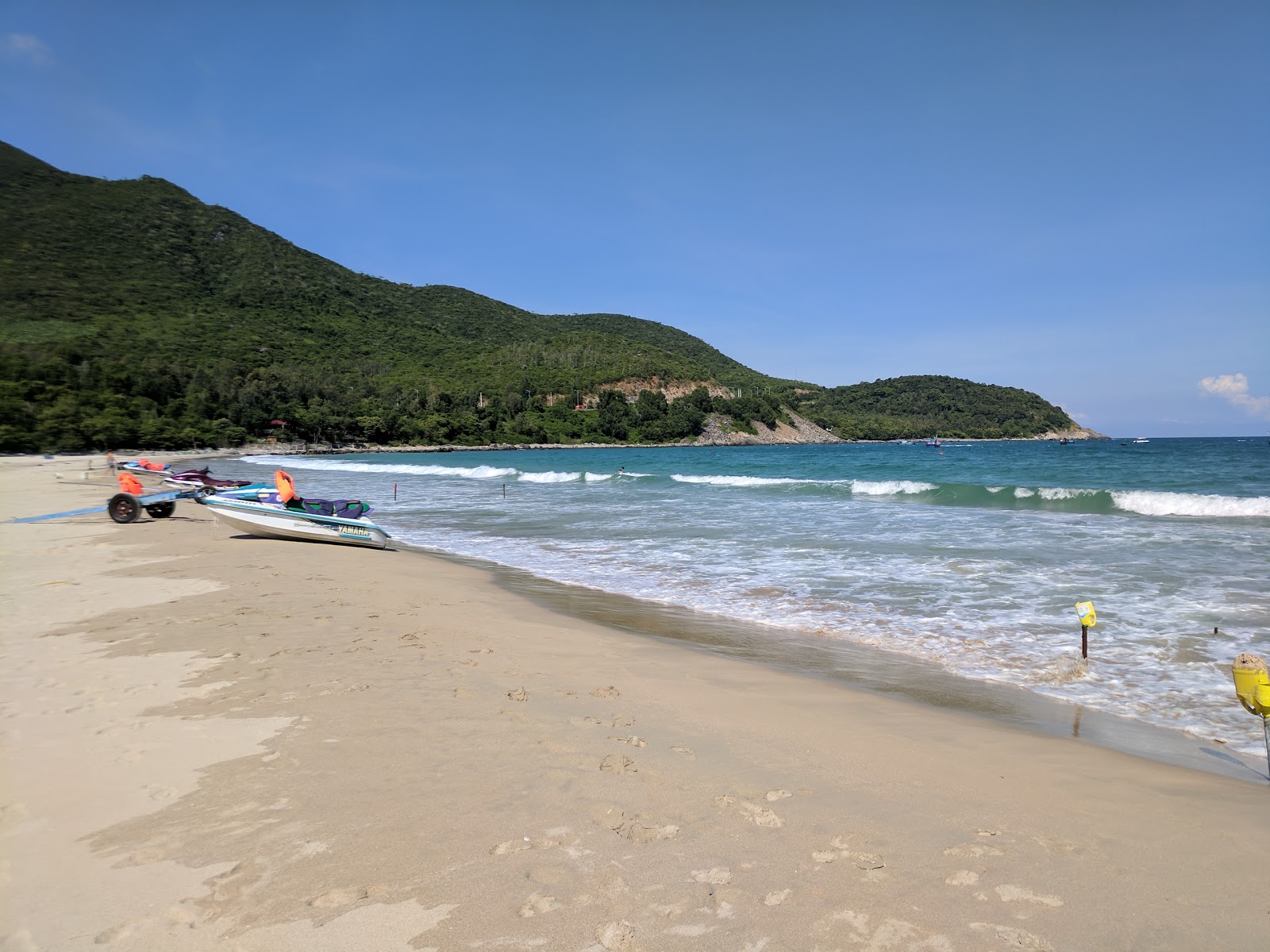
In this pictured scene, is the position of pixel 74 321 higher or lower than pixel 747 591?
higher

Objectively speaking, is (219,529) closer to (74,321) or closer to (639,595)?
(639,595)

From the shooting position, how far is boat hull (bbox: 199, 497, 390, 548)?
14.4 metres

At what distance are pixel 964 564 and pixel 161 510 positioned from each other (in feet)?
64.3

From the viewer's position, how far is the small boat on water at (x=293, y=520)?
14.4m

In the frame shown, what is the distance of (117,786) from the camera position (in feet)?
11.9

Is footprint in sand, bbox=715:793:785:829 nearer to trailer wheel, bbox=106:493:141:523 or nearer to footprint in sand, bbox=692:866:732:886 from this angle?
footprint in sand, bbox=692:866:732:886

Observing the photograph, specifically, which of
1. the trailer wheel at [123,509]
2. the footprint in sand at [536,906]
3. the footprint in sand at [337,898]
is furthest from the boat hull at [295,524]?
the footprint in sand at [536,906]

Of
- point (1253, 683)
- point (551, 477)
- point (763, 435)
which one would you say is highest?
point (763, 435)

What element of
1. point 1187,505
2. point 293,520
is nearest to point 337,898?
point 293,520

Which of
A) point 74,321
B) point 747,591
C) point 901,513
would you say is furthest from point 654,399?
point 747,591

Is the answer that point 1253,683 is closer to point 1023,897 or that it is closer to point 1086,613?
point 1086,613

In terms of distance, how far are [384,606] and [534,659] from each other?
10.4 feet

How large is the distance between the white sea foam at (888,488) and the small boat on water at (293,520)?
73.3 ft

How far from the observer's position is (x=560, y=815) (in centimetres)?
343
